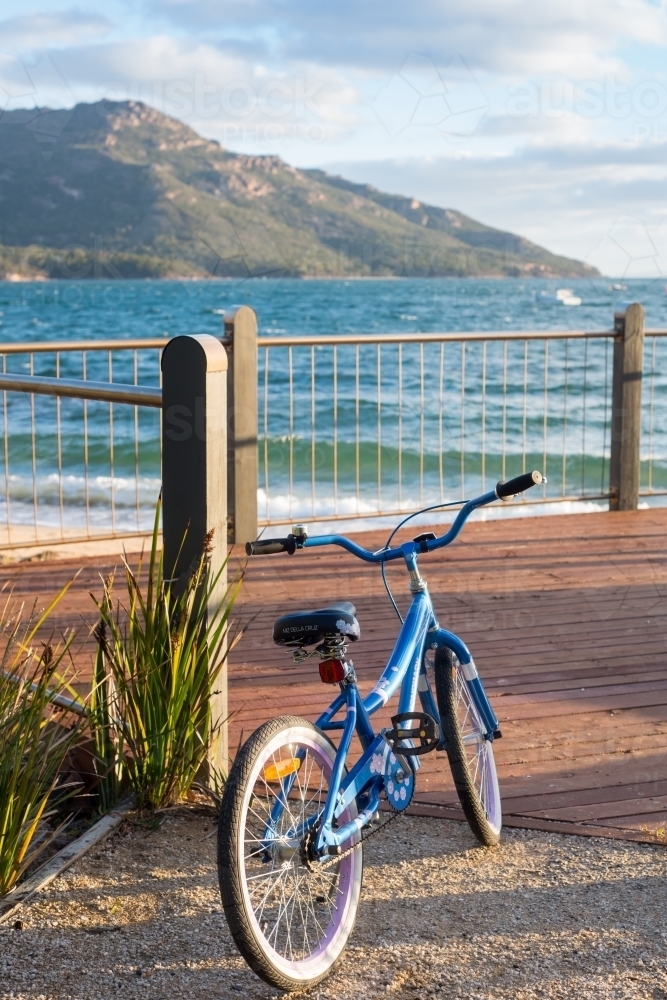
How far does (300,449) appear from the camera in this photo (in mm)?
15070

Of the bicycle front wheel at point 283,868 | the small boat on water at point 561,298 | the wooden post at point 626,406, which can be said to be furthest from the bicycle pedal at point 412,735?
the small boat on water at point 561,298

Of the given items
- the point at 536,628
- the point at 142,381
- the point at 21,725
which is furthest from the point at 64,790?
the point at 142,381

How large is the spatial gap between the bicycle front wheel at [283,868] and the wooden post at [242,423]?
370cm

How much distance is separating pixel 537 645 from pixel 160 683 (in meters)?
2.11

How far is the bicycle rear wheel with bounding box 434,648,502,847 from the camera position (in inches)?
98.7

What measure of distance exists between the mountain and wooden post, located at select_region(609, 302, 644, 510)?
3199 cm

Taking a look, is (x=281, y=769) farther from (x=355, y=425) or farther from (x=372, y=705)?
(x=355, y=425)

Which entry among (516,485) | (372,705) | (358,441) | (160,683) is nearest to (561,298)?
(358,441)

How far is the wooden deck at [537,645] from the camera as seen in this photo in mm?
3090

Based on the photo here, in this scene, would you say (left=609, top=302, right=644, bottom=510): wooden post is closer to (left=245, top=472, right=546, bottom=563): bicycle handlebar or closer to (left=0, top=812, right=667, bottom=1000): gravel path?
(left=0, top=812, right=667, bottom=1000): gravel path

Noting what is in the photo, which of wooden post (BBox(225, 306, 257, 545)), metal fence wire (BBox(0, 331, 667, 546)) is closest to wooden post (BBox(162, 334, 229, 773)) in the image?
metal fence wire (BBox(0, 331, 667, 546))

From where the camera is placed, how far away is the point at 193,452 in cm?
272

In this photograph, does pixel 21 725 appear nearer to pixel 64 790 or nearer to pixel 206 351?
pixel 64 790

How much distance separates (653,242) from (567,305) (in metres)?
53.3
